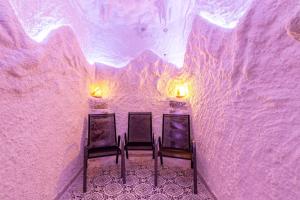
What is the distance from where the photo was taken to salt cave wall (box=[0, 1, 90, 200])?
143 centimetres

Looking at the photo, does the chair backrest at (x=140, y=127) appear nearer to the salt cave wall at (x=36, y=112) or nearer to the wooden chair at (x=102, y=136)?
the wooden chair at (x=102, y=136)

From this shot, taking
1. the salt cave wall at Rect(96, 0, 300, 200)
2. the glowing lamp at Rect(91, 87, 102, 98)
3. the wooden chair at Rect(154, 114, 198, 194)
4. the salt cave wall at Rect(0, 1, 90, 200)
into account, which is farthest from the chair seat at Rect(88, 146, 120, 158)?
the salt cave wall at Rect(96, 0, 300, 200)

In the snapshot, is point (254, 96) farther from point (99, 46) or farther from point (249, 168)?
point (99, 46)

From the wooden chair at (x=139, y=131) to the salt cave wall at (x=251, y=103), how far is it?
965mm

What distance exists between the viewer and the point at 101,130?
10.4 feet

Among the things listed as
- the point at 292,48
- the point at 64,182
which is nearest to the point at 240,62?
the point at 292,48

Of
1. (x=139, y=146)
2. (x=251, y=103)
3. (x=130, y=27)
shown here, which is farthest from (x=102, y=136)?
(x=130, y=27)

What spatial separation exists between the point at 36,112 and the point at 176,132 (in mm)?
2185

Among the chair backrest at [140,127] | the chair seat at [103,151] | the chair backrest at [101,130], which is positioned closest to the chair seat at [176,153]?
the chair backrest at [140,127]

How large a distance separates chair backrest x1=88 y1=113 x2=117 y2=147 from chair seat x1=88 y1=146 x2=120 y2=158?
172 millimetres

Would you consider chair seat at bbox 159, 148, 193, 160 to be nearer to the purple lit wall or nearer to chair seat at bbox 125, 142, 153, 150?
the purple lit wall

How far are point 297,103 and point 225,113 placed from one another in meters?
0.93

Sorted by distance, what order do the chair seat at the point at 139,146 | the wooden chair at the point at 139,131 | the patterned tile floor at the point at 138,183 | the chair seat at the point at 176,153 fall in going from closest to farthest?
the patterned tile floor at the point at 138,183, the chair seat at the point at 176,153, the chair seat at the point at 139,146, the wooden chair at the point at 139,131

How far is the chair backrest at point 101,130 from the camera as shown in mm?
3061
